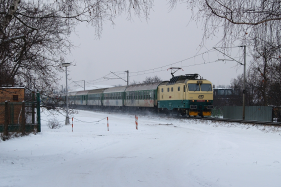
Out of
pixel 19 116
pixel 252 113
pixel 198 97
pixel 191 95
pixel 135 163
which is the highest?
pixel 191 95

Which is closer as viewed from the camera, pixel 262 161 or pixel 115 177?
pixel 115 177

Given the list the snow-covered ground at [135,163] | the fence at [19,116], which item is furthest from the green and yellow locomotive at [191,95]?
the fence at [19,116]

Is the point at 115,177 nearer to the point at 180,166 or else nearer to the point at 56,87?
the point at 180,166

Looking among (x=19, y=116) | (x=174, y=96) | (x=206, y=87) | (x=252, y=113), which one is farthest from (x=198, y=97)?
(x=19, y=116)

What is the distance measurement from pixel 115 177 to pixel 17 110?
812cm

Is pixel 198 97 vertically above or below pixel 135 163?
above

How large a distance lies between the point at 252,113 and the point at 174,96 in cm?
752

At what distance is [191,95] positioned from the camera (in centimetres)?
2675

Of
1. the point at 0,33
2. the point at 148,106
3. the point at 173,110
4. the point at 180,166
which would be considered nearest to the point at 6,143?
the point at 0,33

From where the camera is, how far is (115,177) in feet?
25.1

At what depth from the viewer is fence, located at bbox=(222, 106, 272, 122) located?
2708cm

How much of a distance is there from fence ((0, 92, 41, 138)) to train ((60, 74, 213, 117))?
14966 mm

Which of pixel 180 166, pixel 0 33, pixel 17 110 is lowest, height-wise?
pixel 180 166

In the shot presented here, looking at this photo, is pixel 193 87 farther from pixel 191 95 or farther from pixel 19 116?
pixel 19 116
